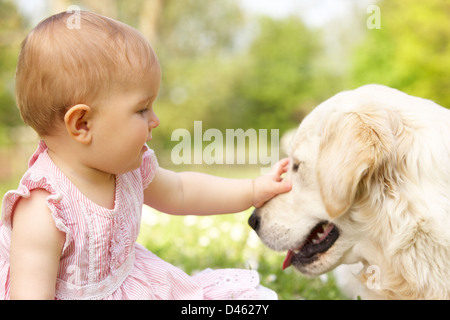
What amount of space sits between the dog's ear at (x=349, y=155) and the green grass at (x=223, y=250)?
0.80 metres

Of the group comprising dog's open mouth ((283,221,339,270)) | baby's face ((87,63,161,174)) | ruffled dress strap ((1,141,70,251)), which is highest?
baby's face ((87,63,161,174))

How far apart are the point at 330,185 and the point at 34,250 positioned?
118 centimetres

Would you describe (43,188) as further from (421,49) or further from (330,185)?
(421,49)

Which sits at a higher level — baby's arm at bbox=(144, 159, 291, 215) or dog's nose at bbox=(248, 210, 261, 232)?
baby's arm at bbox=(144, 159, 291, 215)

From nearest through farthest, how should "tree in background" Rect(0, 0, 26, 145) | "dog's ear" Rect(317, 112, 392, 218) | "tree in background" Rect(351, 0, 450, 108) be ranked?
"dog's ear" Rect(317, 112, 392, 218) < "tree in background" Rect(351, 0, 450, 108) < "tree in background" Rect(0, 0, 26, 145)

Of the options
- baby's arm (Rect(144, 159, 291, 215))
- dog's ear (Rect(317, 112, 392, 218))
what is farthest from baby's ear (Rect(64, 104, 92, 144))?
dog's ear (Rect(317, 112, 392, 218))

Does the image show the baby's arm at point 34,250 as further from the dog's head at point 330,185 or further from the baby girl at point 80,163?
the dog's head at point 330,185

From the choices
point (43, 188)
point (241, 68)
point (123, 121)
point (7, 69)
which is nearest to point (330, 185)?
point (123, 121)

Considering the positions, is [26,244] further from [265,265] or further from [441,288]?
[265,265]

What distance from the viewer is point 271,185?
2543mm

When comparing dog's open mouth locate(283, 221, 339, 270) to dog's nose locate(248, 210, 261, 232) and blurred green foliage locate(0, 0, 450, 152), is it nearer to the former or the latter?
dog's nose locate(248, 210, 261, 232)

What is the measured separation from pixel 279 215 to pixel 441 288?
2.60ft

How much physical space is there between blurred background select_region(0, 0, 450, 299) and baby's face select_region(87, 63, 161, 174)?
5.20 ft

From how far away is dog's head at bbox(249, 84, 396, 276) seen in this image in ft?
6.83
